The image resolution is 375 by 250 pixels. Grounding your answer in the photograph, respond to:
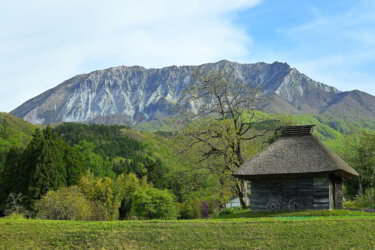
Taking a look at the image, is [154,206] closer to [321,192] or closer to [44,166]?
[44,166]

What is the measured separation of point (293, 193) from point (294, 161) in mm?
1943

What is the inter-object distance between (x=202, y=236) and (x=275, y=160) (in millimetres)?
11172

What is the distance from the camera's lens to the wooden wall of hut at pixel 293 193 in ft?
93.0

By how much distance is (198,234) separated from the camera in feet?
65.0

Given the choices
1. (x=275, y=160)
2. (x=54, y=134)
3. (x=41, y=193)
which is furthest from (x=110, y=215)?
(x=275, y=160)

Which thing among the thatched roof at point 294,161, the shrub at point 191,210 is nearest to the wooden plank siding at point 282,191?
the thatched roof at point 294,161

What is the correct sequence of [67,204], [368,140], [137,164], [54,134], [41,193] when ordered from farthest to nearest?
[137,164]
[54,134]
[41,193]
[368,140]
[67,204]

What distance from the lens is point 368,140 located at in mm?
54312

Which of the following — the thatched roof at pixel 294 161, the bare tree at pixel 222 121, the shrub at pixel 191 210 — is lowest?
the shrub at pixel 191 210

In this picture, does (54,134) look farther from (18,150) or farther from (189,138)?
(189,138)

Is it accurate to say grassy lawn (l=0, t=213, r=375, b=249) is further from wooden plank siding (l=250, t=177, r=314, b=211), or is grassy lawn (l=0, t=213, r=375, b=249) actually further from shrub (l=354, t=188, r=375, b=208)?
shrub (l=354, t=188, r=375, b=208)

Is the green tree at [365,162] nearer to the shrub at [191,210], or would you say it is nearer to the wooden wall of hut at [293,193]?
the wooden wall of hut at [293,193]

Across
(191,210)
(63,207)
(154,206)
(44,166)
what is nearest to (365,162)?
(154,206)

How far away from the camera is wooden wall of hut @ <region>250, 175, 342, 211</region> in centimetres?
2834
